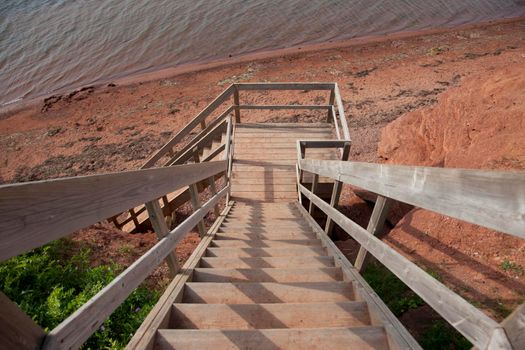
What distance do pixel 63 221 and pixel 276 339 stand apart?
128 centimetres

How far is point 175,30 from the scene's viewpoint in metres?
19.8

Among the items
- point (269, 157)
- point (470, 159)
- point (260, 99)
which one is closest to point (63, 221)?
point (470, 159)

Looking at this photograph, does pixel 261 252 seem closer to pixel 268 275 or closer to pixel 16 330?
pixel 268 275

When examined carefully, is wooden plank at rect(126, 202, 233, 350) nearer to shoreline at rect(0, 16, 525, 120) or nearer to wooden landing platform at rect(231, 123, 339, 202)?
wooden landing platform at rect(231, 123, 339, 202)

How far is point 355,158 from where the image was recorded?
849cm

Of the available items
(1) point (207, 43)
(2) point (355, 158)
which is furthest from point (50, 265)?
(1) point (207, 43)

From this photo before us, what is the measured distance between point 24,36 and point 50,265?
75.6 ft

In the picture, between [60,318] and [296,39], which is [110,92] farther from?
[60,318]

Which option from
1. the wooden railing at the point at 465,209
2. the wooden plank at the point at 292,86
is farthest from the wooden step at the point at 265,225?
the wooden plank at the point at 292,86

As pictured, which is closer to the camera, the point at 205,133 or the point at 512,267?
the point at 512,267

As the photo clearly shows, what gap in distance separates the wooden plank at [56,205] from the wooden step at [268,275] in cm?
136

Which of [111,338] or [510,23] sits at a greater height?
[510,23]

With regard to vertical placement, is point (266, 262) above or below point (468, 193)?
below

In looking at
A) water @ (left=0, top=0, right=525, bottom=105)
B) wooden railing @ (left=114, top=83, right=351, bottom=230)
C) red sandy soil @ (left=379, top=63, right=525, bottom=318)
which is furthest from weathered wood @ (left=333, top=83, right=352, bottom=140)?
water @ (left=0, top=0, right=525, bottom=105)
